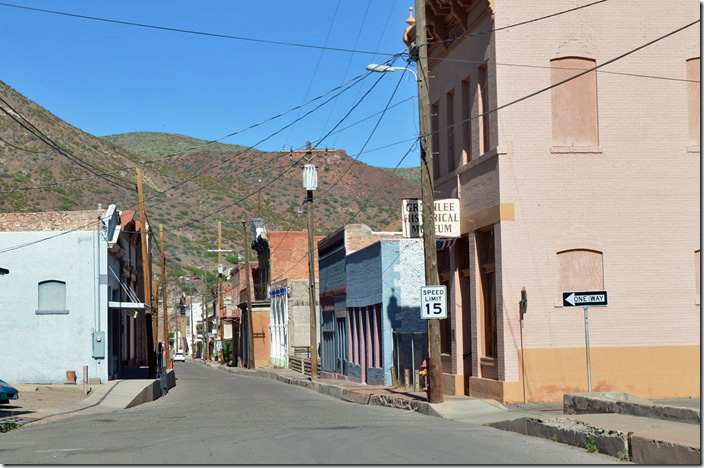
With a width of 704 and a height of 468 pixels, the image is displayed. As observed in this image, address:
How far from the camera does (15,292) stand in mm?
36062

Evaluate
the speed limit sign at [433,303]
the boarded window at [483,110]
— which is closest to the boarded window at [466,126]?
the boarded window at [483,110]

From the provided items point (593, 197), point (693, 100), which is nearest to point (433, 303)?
point (593, 197)

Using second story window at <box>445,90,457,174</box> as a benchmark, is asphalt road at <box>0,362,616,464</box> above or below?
below

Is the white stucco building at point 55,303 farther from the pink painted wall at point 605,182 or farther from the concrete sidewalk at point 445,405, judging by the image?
the pink painted wall at point 605,182

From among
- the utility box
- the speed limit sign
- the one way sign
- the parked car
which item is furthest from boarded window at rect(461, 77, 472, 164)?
the utility box

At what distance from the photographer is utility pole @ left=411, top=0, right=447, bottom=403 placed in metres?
22.0

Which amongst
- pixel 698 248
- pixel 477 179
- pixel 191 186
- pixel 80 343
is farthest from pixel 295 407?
pixel 191 186

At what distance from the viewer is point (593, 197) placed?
2327cm

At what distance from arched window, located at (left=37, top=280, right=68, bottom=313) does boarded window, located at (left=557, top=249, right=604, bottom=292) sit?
20523 mm

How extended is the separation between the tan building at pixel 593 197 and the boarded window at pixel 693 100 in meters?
0.03

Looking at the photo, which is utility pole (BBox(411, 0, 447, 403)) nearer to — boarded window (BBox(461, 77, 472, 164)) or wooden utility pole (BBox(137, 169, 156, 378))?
boarded window (BBox(461, 77, 472, 164))

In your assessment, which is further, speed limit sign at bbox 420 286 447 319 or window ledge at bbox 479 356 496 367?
window ledge at bbox 479 356 496 367

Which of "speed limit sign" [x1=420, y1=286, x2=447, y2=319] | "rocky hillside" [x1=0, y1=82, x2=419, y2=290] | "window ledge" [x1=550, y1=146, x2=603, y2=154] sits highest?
"rocky hillside" [x1=0, y1=82, x2=419, y2=290]

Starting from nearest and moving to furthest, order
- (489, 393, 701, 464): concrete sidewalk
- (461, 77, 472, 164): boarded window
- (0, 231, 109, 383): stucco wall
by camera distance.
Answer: (489, 393, 701, 464): concrete sidewalk, (461, 77, 472, 164): boarded window, (0, 231, 109, 383): stucco wall
